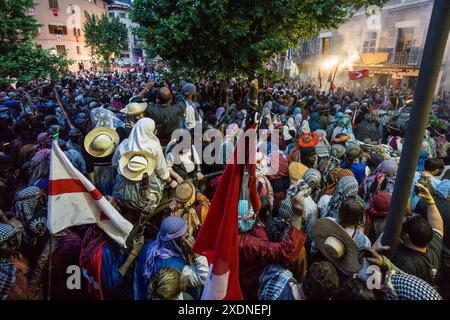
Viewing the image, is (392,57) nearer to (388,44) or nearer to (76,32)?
(388,44)

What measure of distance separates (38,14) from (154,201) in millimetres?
37784

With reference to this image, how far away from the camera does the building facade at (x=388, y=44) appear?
17.1 meters

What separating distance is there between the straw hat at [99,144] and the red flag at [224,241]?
235 cm

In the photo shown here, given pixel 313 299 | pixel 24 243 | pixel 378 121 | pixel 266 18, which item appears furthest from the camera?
pixel 378 121

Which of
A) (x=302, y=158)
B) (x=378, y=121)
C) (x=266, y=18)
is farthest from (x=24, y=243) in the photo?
(x=378, y=121)

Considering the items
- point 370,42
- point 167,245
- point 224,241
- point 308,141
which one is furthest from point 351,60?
point 224,241

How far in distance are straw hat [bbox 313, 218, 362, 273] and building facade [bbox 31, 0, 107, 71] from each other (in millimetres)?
32865

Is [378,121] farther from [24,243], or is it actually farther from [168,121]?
[24,243]

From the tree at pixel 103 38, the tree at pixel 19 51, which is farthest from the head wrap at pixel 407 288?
the tree at pixel 103 38

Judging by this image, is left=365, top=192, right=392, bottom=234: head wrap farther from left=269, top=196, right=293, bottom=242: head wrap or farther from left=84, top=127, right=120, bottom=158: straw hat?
left=84, top=127, right=120, bottom=158: straw hat

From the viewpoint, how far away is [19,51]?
420 inches

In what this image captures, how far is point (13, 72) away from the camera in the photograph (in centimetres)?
1066

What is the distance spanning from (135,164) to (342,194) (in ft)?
8.25

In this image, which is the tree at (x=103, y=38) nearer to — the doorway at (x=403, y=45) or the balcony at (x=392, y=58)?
the balcony at (x=392, y=58)
